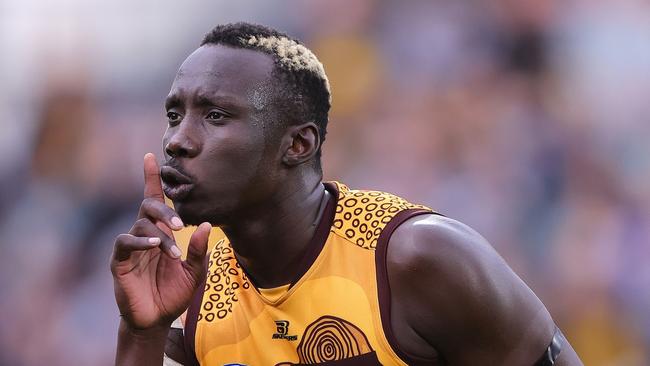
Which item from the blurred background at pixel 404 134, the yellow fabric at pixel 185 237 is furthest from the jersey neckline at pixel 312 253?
the blurred background at pixel 404 134

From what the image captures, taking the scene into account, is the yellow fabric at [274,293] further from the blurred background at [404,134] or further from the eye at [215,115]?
the blurred background at [404,134]

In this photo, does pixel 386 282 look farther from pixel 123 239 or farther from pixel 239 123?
pixel 123 239

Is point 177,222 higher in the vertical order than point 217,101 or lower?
lower

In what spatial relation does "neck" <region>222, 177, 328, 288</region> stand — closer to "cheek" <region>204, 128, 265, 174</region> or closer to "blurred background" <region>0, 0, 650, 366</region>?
"cheek" <region>204, 128, 265, 174</region>

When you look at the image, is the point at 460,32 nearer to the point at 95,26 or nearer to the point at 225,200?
the point at 95,26

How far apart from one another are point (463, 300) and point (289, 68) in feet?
3.65

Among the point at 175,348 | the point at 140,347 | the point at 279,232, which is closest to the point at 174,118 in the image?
the point at 279,232

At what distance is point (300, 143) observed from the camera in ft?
12.6

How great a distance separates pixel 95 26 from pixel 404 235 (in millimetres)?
6655

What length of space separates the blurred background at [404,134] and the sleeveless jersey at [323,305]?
3.36 m

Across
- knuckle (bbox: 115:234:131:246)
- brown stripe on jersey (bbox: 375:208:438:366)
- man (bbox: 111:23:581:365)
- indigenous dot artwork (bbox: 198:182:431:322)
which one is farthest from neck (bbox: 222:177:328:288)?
knuckle (bbox: 115:234:131:246)

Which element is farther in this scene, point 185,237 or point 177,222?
point 185,237

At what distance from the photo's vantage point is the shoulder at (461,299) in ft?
11.0

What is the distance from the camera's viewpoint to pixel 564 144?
292 inches
